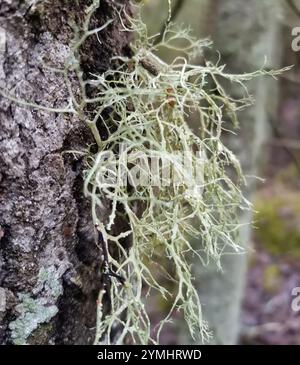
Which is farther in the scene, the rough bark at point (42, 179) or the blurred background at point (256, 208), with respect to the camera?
the blurred background at point (256, 208)

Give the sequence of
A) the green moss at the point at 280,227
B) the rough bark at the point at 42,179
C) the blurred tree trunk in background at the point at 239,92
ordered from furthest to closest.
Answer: the green moss at the point at 280,227, the blurred tree trunk in background at the point at 239,92, the rough bark at the point at 42,179

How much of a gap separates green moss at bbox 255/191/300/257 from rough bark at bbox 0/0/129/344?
277cm

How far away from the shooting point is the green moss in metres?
3.49

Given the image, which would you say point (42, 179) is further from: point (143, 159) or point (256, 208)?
point (256, 208)

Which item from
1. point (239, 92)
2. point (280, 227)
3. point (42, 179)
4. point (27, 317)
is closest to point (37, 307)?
point (27, 317)

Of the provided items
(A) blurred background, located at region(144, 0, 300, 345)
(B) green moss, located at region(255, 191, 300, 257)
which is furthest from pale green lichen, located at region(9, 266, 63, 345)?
(B) green moss, located at region(255, 191, 300, 257)

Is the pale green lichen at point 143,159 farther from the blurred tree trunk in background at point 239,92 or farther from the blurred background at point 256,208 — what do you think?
the blurred tree trunk in background at point 239,92

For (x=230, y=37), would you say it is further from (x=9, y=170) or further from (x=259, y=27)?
(x=9, y=170)

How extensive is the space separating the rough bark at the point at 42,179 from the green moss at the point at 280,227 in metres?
2.77

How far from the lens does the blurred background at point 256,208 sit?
1.75 metres

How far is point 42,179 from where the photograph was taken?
677mm

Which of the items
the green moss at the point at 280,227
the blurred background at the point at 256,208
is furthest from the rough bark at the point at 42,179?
the green moss at the point at 280,227

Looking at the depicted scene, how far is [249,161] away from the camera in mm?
1825
